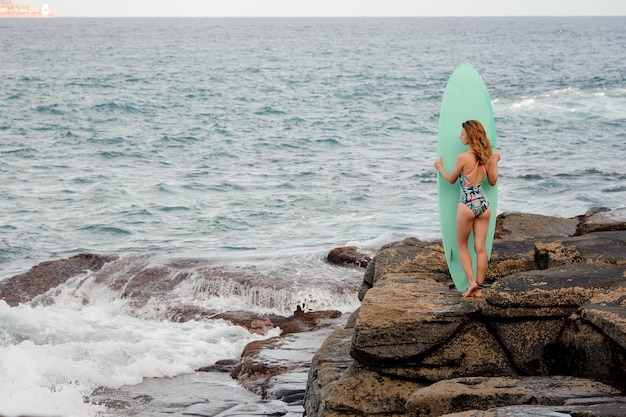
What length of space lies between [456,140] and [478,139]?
42cm

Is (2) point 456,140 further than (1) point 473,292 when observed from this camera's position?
Yes

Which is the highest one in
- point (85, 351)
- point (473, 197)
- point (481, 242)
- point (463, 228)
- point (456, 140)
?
point (456, 140)

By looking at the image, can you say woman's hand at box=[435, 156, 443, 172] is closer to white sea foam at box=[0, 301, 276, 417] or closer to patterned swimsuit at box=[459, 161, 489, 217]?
patterned swimsuit at box=[459, 161, 489, 217]

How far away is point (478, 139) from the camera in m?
7.33

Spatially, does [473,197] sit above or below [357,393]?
above

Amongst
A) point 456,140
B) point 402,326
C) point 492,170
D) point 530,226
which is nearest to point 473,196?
point 492,170

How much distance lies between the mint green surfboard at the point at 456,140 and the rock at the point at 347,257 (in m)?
5.20

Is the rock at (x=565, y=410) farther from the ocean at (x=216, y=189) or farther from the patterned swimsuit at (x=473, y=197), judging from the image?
the ocean at (x=216, y=189)

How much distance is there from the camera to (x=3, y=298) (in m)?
11.9

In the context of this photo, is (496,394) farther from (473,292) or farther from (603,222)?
(603,222)

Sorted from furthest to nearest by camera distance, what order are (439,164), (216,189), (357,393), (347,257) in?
(216,189)
(347,257)
(439,164)
(357,393)

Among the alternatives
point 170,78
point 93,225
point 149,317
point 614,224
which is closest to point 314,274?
point 149,317

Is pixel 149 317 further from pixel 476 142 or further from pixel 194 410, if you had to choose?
pixel 476 142

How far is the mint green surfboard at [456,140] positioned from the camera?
7.69m
